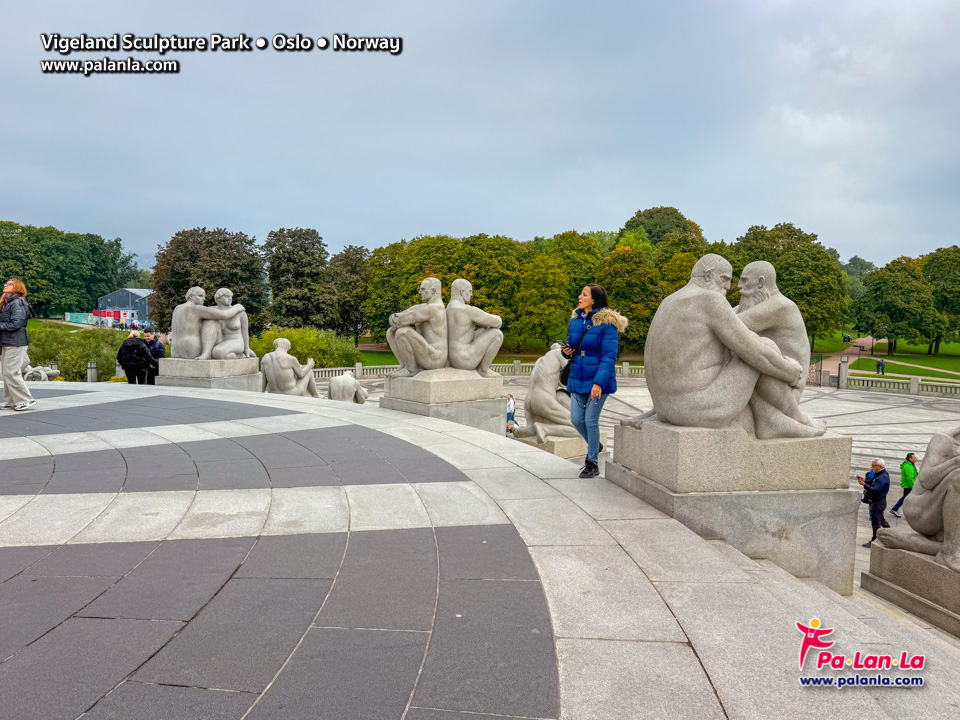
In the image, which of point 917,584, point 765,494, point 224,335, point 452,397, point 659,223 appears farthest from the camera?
point 659,223

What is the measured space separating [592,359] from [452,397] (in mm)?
4283

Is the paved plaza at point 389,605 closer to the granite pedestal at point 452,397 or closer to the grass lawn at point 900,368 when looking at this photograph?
the granite pedestal at point 452,397

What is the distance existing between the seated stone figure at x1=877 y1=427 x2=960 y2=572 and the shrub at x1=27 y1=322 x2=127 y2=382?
94.7 feet

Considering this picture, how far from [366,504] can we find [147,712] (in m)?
2.50

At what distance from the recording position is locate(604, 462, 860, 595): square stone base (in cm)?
433

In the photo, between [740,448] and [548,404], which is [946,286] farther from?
[740,448]

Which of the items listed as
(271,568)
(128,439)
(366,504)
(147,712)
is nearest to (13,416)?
(128,439)

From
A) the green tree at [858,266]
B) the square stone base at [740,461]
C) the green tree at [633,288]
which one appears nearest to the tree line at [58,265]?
the green tree at [633,288]

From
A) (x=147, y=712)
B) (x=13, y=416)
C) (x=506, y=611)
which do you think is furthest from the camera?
(x=13, y=416)

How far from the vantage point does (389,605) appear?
292 cm

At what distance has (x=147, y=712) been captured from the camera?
2.08 meters

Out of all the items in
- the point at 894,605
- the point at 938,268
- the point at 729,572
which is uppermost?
the point at 938,268

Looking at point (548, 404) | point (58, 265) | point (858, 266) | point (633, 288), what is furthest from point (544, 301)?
point (858, 266)

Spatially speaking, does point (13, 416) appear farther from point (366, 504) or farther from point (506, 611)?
point (506, 611)
